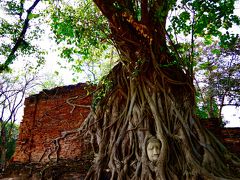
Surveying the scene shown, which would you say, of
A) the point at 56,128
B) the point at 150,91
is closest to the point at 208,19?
the point at 150,91

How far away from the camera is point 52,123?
5.80m

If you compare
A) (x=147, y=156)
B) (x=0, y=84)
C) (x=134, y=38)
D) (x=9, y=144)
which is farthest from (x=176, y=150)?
(x=9, y=144)

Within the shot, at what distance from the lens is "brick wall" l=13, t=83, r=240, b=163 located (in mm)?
5227

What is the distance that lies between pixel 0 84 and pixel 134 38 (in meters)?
9.53

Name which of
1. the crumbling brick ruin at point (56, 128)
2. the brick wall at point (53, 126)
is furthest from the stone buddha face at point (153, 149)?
the brick wall at point (53, 126)

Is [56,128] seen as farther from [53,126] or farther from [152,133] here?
[152,133]

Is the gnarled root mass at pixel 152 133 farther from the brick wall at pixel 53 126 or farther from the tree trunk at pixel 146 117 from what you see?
the brick wall at pixel 53 126

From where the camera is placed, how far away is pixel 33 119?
6.12 meters

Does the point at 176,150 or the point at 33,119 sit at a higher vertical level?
the point at 33,119

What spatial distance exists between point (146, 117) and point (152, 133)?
0.93 ft

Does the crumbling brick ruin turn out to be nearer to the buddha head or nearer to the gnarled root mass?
the gnarled root mass

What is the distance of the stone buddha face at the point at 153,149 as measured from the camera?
3541mm

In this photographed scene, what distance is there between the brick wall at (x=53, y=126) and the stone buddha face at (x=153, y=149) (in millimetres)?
1792

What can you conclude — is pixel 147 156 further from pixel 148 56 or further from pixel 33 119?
pixel 33 119
